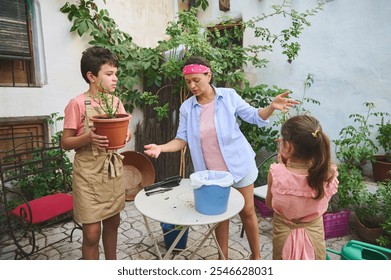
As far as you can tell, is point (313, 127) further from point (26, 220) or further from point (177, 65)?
point (177, 65)

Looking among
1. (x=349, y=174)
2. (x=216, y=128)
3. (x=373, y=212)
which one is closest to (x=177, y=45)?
(x=216, y=128)

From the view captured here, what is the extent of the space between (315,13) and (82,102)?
2.99 m

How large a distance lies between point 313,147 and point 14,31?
3265 mm

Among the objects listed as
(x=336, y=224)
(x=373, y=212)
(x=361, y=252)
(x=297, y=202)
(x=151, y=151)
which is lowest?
(x=336, y=224)

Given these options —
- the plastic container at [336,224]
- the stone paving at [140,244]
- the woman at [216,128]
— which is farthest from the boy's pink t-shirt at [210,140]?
the plastic container at [336,224]

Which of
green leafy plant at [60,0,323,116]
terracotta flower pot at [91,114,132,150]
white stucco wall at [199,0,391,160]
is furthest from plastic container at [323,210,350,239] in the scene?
terracotta flower pot at [91,114,132,150]

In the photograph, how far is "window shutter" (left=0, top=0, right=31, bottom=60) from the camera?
3105 mm

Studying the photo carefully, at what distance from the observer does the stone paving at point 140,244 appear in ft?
9.04

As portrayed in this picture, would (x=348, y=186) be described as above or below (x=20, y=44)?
below

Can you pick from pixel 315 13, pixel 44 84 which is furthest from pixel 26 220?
pixel 315 13

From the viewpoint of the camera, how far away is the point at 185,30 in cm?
418

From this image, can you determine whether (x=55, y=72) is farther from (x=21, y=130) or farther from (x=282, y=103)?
(x=282, y=103)

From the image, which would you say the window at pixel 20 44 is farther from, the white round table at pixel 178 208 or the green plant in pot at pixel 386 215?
the green plant in pot at pixel 386 215

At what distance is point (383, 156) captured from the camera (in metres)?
3.19
